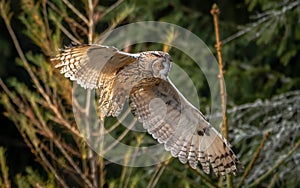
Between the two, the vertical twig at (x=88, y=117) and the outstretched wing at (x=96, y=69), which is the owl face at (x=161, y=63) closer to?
the outstretched wing at (x=96, y=69)

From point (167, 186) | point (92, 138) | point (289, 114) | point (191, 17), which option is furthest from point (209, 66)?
point (92, 138)

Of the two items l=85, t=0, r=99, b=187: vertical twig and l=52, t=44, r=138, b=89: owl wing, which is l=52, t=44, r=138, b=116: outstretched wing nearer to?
l=52, t=44, r=138, b=89: owl wing

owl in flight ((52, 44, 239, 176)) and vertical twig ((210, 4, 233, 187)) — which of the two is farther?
vertical twig ((210, 4, 233, 187))

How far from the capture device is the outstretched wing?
1836mm

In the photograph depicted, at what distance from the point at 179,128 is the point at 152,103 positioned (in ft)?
0.34

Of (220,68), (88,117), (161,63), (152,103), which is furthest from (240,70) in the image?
(161,63)

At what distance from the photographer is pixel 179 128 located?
195 cm

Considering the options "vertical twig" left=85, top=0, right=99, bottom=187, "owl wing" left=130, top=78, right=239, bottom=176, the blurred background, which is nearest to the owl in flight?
"owl wing" left=130, top=78, right=239, bottom=176

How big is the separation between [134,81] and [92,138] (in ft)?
3.35

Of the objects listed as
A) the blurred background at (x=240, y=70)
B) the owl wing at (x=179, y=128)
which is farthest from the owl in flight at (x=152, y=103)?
the blurred background at (x=240, y=70)

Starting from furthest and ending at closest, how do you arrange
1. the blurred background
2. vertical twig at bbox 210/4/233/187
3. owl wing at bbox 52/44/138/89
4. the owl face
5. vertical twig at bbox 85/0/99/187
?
the blurred background < vertical twig at bbox 85/0/99/187 < vertical twig at bbox 210/4/233/187 < owl wing at bbox 52/44/138/89 < the owl face

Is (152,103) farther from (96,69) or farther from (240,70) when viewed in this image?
(240,70)

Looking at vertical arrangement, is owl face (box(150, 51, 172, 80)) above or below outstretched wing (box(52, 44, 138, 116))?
above

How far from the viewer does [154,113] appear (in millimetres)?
1948
